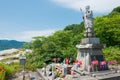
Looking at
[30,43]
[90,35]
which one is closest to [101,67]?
[90,35]

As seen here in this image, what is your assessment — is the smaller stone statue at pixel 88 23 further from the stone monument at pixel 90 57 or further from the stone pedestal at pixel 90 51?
the stone pedestal at pixel 90 51

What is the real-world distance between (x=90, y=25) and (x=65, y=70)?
4.26 metres

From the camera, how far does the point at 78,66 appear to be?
21953 mm

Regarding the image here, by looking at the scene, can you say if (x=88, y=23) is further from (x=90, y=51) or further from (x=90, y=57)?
(x=90, y=57)

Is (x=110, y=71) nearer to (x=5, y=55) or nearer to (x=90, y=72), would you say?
(x=90, y=72)

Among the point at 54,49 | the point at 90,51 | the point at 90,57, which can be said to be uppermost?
the point at 90,51

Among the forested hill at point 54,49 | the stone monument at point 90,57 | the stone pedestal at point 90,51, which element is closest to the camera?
the stone monument at point 90,57

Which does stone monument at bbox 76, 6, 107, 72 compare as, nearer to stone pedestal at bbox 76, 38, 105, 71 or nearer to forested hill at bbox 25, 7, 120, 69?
stone pedestal at bbox 76, 38, 105, 71

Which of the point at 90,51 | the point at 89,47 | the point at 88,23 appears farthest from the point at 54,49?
the point at 89,47

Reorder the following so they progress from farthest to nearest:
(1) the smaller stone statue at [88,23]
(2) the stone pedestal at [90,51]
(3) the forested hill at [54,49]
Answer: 1. (3) the forested hill at [54,49]
2. (1) the smaller stone statue at [88,23]
3. (2) the stone pedestal at [90,51]

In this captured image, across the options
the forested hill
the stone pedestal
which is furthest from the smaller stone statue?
the forested hill

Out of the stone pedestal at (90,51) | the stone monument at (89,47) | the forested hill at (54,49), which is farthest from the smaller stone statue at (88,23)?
the forested hill at (54,49)

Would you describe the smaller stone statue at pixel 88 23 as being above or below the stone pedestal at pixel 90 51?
above

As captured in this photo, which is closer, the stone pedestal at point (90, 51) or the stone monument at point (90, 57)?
the stone monument at point (90, 57)
